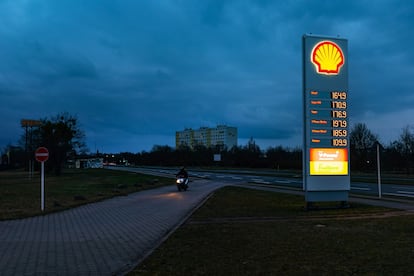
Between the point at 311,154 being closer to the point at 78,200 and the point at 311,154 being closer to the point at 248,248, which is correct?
the point at 248,248

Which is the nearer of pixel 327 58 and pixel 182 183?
pixel 327 58

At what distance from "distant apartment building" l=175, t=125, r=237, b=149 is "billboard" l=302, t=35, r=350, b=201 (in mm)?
125604

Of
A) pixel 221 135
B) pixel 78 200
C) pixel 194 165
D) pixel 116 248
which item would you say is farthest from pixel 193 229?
pixel 221 135

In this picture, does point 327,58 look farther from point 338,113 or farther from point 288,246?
point 288,246

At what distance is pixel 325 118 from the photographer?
51.2ft

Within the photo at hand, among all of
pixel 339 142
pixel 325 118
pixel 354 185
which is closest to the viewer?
pixel 325 118

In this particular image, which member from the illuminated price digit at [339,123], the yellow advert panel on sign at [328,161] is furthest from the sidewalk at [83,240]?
the illuminated price digit at [339,123]

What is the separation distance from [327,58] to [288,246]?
9.96 meters

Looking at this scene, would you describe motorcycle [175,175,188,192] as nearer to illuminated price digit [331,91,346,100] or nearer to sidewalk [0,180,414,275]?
sidewalk [0,180,414,275]

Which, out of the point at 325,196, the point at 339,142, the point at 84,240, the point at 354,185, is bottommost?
the point at 354,185

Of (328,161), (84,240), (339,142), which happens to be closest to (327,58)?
(339,142)

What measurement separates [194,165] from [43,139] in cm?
6347

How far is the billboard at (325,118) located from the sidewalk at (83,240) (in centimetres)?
501

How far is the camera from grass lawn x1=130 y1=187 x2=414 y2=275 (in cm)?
617
